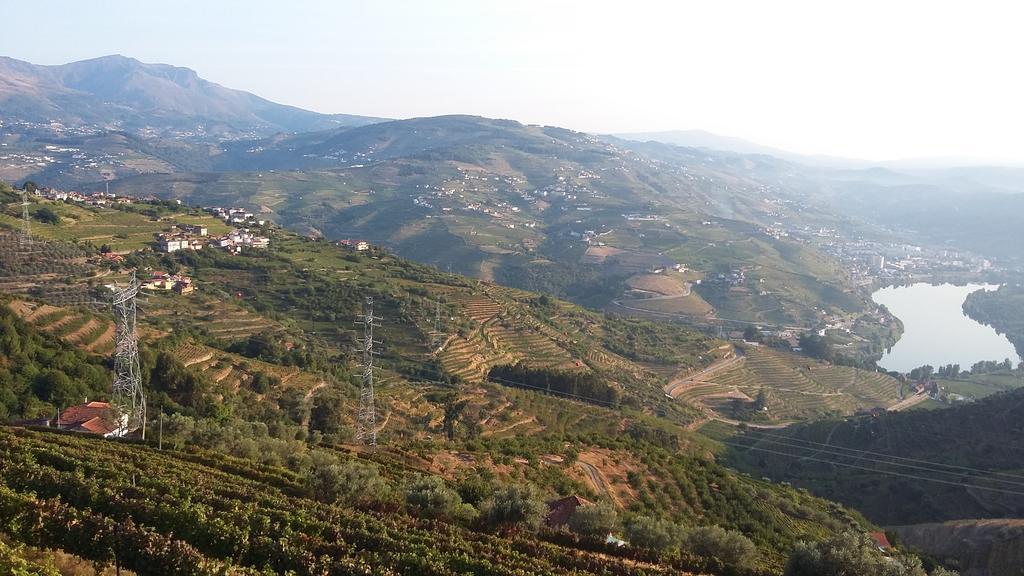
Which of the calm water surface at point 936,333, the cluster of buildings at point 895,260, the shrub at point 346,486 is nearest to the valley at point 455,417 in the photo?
the shrub at point 346,486

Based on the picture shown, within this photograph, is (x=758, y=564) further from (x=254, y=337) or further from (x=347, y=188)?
(x=347, y=188)

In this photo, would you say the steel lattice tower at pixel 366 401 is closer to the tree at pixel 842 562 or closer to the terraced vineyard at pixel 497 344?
the terraced vineyard at pixel 497 344

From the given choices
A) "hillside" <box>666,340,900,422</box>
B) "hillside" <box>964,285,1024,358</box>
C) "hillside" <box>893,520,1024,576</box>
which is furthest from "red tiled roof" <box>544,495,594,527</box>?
"hillside" <box>964,285,1024,358</box>

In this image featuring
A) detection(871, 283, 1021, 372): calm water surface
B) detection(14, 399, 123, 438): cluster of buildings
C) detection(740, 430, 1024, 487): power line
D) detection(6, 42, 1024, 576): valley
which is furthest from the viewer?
detection(871, 283, 1021, 372): calm water surface

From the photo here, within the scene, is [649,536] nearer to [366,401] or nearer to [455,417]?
[366,401]

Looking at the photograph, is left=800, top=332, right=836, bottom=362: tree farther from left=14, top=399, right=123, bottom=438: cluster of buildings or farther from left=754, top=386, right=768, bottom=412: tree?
left=14, top=399, right=123, bottom=438: cluster of buildings

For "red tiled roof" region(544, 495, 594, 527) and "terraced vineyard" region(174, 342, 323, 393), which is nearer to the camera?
"red tiled roof" region(544, 495, 594, 527)
